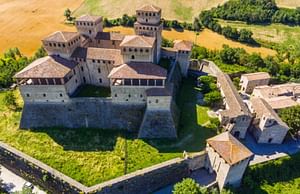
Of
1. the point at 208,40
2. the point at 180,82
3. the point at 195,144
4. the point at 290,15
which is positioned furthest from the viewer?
the point at 290,15

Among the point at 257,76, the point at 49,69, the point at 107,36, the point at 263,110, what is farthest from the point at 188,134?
the point at 107,36

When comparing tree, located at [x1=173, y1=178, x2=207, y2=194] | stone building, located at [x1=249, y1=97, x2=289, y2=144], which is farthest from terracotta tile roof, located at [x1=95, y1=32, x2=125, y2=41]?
tree, located at [x1=173, y1=178, x2=207, y2=194]

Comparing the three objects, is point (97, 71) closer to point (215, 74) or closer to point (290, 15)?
point (215, 74)

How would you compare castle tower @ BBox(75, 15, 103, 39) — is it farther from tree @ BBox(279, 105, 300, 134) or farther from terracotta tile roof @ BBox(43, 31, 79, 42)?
tree @ BBox(279, 105, 300, 134)

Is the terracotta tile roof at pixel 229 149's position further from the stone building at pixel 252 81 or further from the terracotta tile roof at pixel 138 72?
the stone building at pixel 252 81

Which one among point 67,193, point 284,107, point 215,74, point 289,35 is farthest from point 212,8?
point 67,193
